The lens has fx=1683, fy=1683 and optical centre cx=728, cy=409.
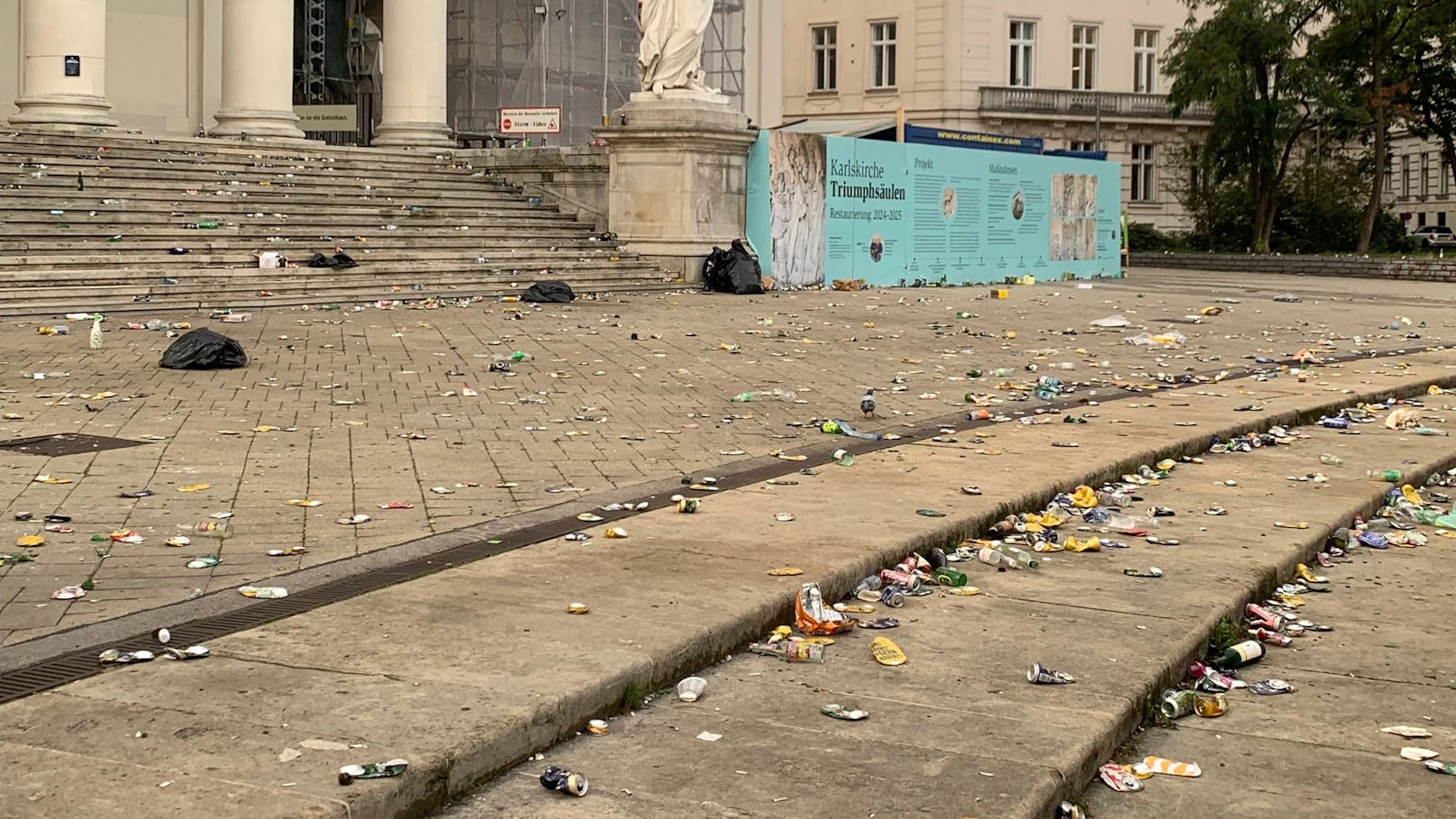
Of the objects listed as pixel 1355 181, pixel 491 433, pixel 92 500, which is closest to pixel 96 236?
pixel 491 433

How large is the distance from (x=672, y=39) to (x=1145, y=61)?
125 feet

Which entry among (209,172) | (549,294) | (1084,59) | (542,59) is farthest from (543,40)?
(549,294)

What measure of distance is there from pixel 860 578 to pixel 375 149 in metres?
22.1

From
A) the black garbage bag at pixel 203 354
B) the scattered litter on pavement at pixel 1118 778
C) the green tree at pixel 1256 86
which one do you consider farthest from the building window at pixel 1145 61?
the scattered litter on pavement at pixel 1118 778

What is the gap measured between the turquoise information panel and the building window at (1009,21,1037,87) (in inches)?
880

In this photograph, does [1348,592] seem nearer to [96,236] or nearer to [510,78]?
[96,236]

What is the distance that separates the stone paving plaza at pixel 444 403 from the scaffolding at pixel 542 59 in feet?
69.4

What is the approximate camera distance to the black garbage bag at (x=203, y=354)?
12.0m

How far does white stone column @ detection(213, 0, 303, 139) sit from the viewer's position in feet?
89.1

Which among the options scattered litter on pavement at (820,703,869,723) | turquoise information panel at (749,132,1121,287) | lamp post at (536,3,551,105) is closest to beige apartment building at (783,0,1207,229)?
lamp post at (536,3,551,105)

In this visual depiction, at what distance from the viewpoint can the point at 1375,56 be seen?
1706 inches

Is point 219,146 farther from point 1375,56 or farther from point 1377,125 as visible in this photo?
point 1375,56

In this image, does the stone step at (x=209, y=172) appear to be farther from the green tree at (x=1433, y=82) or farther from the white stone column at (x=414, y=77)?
the green tree at (x=1433, y=82)

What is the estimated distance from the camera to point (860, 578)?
20.0ft
